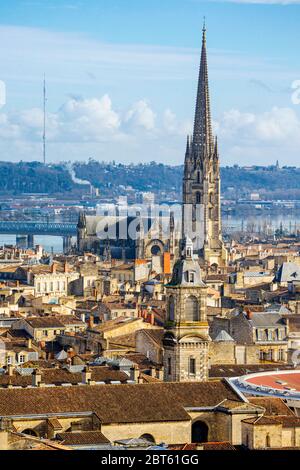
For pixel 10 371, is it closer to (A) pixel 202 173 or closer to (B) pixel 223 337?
(B) pixel 223 337

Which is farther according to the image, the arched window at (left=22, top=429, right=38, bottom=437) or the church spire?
the church spire

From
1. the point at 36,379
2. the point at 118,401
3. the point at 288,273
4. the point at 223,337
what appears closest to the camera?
the point at 118,401

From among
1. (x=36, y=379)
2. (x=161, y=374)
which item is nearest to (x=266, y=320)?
(x=161, y=374)

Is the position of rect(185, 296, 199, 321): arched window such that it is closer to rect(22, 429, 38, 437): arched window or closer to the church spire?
rect(22, 429, 38, 437): arched window

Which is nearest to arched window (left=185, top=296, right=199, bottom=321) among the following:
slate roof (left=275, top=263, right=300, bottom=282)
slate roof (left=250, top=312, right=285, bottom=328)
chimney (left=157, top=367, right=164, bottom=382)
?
chimney (left=157, top=367, right=164, bottom=382)

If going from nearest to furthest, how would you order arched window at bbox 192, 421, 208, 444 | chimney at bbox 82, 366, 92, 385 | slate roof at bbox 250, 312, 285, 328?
arched window at bbox 192, 421, 208, 444 < chimney at bbox 82, 366, 92, 385 < slate roof at bbox 250, 312, 285, 328

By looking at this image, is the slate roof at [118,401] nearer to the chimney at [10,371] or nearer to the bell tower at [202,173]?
the chimney at [10,371]
